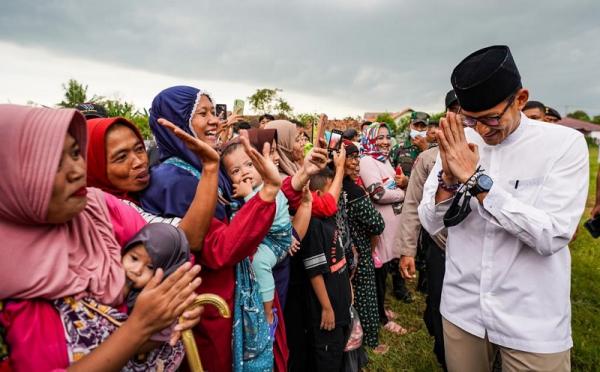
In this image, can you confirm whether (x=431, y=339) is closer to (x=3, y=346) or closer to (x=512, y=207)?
(x=512, y=207)

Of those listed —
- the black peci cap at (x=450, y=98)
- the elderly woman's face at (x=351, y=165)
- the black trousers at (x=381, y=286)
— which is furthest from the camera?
the black trousers at (x=381, y=286)

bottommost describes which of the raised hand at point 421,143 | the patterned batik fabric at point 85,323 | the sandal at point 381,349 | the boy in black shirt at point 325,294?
the sandal at point 381,349

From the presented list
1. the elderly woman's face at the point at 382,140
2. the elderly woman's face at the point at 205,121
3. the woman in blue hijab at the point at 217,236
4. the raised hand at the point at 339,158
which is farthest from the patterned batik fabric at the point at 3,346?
the elderly woman's face at the point at 382,140

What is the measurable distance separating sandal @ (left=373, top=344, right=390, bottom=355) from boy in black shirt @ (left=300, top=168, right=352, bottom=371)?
113 centimetres

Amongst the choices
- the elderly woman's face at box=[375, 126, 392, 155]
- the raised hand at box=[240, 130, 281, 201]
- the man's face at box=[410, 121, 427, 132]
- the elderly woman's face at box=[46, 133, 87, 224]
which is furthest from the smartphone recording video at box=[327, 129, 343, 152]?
the man's face at box=[410, 121, 427, 132]

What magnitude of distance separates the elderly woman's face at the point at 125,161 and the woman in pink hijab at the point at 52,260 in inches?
18.4

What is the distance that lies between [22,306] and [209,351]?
38.8 inches

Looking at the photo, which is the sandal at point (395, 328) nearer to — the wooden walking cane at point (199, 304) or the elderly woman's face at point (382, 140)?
the elderly woman's face at point (382, 140)

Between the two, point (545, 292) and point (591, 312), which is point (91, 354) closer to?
point (545, 292)

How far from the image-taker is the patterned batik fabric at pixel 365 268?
3.39 metres

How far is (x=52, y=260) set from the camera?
1.09 m

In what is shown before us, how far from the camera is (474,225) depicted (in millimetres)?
1985

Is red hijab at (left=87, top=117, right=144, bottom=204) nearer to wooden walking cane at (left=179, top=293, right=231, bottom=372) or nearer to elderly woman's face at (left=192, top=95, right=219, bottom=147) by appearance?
elderly woman's face at (left=192, top=95, right=219, bottom=147)

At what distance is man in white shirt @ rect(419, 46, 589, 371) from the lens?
171 centimetres
